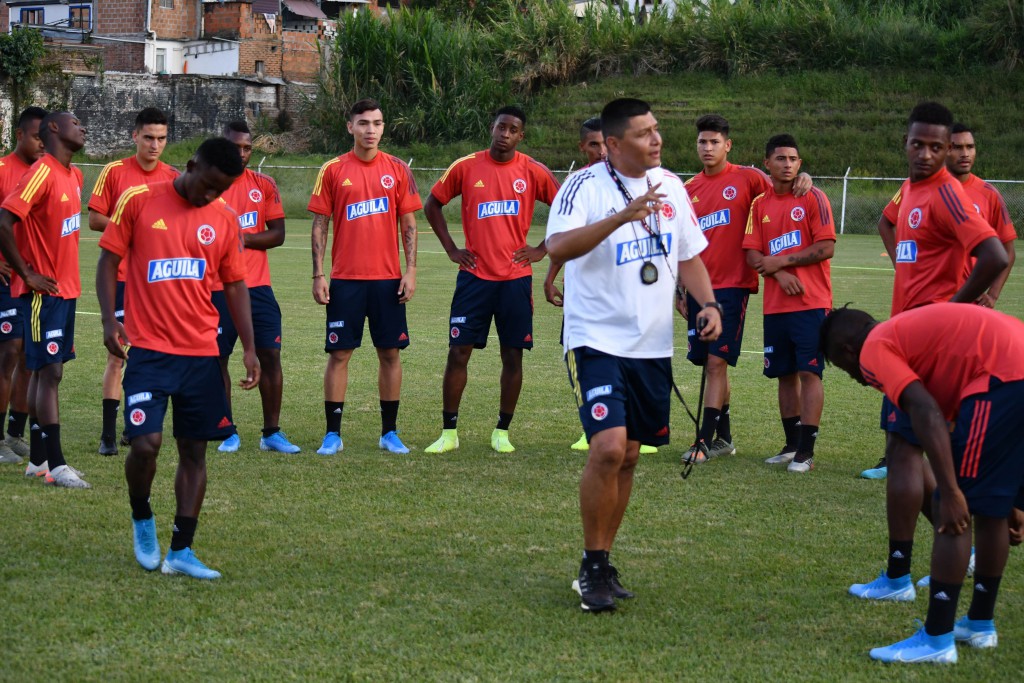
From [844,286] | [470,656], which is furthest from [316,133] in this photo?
[470,656]

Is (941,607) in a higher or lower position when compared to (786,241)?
lower

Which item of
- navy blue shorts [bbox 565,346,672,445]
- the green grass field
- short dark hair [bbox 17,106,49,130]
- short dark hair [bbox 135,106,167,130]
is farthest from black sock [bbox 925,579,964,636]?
short dark hair [bbox 17,106,49,130]

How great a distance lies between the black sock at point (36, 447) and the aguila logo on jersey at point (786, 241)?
5136mm

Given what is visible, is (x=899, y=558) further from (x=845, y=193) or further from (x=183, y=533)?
(x=845, y=193)

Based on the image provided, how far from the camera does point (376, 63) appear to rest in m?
48.7

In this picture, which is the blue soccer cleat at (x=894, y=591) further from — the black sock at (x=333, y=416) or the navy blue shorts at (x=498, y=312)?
the black sock at (x=333, y=416)

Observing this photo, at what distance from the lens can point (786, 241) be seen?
336 inches

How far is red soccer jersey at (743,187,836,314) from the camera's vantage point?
27.8 ft

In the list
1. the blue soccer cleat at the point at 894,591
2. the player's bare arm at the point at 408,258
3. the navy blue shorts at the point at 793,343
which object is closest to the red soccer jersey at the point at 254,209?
the player's bare arm at the point at 408,258

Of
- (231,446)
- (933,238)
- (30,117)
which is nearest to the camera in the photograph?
(933,238)

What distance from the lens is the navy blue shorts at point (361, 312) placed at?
895 centimetres

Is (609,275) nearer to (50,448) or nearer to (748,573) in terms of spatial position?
(748,573)

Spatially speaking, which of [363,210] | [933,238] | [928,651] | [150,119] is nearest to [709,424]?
[933,238]

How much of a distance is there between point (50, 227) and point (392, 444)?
2.78m
